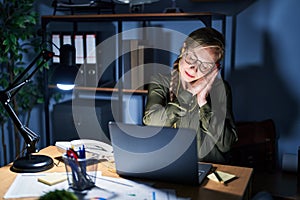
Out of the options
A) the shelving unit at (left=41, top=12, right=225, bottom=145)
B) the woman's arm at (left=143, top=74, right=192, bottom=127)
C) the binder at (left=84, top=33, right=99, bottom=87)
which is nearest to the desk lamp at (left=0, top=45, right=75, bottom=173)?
the woman's arm at (left=143, top=74, right=192, bottom=127)

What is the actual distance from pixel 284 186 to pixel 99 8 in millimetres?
1682

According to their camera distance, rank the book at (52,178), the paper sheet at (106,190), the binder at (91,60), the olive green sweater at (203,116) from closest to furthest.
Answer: the paper sheet at (106,190) → the book at (52,178) → the olive green sweater at (203,116) → the binder at (91,60)

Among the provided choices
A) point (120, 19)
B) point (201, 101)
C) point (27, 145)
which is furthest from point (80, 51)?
point (27, 145)

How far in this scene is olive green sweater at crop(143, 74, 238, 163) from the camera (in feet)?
6.19

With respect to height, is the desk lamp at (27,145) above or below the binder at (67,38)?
below

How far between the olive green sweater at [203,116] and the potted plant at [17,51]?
4.13 feet

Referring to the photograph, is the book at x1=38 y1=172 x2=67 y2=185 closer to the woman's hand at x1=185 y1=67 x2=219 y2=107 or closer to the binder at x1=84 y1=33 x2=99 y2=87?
the woman's hand at x1=185 y1=67 x2=219 y2=107

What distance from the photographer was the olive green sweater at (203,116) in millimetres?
1888

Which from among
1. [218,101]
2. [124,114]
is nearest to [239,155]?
[218,101]

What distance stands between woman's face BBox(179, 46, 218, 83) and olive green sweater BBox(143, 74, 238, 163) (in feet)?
0.34

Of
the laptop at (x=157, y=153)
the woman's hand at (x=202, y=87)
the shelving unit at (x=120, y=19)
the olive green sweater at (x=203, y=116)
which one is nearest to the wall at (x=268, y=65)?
the shelving unit at (x=120, y=19)

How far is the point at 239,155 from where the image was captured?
2.48 meters

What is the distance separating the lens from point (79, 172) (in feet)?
4.47

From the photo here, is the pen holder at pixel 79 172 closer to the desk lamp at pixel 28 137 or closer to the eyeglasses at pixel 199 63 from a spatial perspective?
the desk lamp at pixel 28 137
